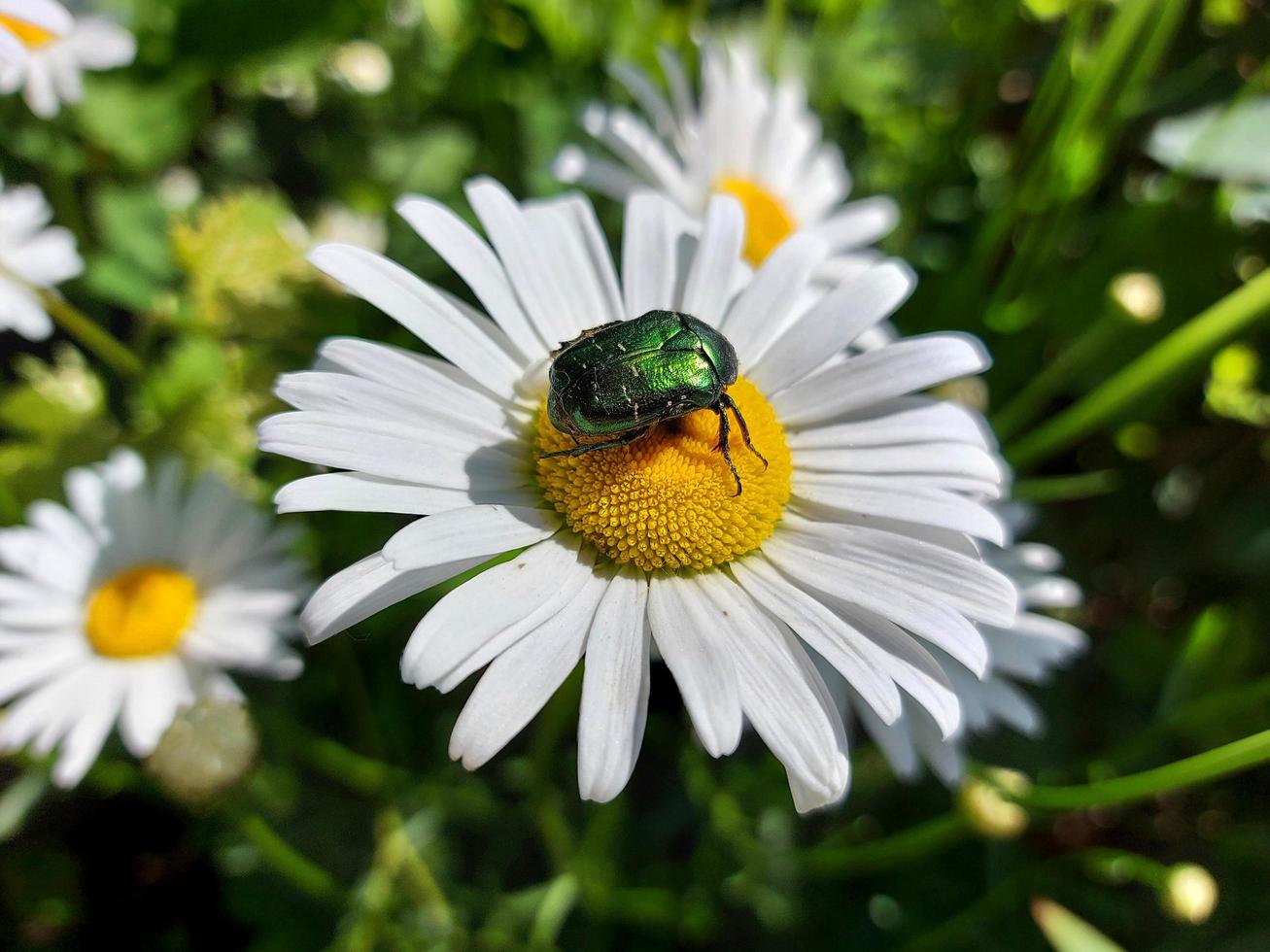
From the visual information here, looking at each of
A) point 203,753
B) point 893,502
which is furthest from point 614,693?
point 203,753

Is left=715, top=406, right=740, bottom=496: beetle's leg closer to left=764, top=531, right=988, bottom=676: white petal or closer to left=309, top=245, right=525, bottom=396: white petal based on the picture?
left=764, top=531, right=988, bottom=676: white petal

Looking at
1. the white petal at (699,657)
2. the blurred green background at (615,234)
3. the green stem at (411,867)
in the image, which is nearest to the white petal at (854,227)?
the blurred green background at (615,234)

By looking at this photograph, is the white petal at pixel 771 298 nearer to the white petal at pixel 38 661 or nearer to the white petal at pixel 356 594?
the white petal at pixel 356 594

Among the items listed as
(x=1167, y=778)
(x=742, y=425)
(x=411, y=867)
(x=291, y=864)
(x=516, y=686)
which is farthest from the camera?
(x=411, y=867)

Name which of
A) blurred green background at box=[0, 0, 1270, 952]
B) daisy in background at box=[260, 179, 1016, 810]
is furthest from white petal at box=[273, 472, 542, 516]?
blurred green background at box=[0, 0, 1270, 952]

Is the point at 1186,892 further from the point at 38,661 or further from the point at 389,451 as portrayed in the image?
the point at 38,661

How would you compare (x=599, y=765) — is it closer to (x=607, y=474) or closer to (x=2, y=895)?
(x=607, y=474)
